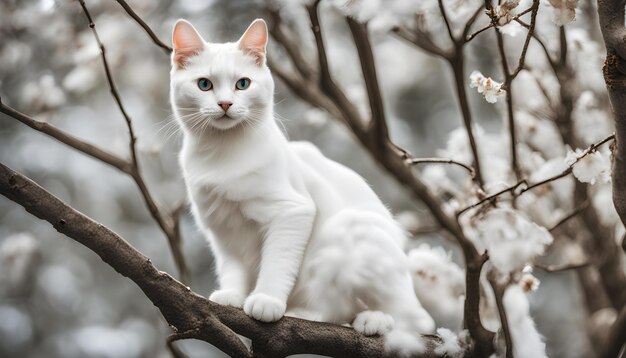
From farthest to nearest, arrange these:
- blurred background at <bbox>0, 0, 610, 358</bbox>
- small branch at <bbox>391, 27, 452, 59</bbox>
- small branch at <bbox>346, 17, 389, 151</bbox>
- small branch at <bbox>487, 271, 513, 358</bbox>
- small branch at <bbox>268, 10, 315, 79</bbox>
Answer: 1. blurred background at <bbox>0, 0, 610, 358</bbox>
2. small branch at <bbox>268, 10, 315, 79</bbox>
3. small branch at <bbox>391, 27, 452, 59</bbox>
4. small branch at <bbox>346, 17, 389, 151</bbox>
5. small branch at <bbox>487, 271, 513, 358</bbox>

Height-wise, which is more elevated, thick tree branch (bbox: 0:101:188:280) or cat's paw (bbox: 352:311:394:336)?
thick tree branch (bbox: 0:101:188:280)

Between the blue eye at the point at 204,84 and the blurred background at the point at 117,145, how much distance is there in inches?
28.4

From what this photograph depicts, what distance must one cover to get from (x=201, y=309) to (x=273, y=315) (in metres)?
0.19

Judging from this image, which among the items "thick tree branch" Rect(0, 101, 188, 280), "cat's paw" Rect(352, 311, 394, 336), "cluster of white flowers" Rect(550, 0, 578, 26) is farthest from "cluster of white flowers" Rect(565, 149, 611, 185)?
"thick tree branch" Rect(0, 101, 188, 280)

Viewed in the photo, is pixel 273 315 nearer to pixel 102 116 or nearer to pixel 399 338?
pixel 399 338

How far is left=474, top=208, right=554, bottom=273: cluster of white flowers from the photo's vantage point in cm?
129

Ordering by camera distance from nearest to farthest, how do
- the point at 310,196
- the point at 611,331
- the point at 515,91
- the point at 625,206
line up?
the point at 625,206 < the point at 611,331 < the point at 310,196 < the point at 515,91

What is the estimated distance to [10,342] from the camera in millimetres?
3486

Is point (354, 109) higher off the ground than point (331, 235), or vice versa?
point (354, 109)

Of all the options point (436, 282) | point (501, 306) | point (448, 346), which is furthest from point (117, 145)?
point (501, 306)

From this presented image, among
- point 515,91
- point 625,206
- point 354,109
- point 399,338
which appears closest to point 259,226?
point 399,338

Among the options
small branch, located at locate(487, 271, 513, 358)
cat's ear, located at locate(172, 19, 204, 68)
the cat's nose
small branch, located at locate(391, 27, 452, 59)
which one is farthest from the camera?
small branch, located at locate(391, 27, 452, 59)

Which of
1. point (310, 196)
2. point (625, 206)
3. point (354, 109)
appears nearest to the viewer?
point (625, 206)

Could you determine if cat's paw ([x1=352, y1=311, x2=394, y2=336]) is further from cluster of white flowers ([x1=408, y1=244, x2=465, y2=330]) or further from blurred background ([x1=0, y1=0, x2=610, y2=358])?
blurred background ([x1=0, y1=0, x2=610, y2=358])
